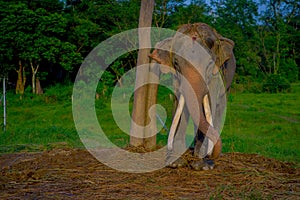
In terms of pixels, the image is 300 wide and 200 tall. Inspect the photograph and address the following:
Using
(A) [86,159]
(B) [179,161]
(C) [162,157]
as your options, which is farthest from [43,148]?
(B) [179,161]

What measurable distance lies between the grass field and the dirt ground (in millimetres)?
1991

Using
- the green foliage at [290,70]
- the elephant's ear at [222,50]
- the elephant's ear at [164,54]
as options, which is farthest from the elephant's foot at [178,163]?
the green foliage at [290,70]

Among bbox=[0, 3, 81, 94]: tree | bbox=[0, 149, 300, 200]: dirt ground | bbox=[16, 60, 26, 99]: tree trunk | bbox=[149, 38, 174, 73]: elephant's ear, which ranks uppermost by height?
bbox=[0, 3, 81, 94]: tree

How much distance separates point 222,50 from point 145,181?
2.19 m

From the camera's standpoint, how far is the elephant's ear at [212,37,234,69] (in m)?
5.96

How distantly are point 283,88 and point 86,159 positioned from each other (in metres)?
18.7

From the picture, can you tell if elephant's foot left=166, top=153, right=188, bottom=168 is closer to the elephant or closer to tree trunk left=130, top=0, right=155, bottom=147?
the elephant

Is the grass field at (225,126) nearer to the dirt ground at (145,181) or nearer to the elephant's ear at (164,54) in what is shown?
the dirt ground at (145,181)

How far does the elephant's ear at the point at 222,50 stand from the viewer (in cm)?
596

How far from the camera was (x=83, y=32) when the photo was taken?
23.1 meters

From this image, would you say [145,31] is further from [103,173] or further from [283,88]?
[283,88]

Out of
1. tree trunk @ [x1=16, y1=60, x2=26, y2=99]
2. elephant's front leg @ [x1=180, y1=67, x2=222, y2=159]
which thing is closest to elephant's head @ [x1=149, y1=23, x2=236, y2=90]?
elephant's front leg @ [x1=180, y1=67, x2=222, y2=159]

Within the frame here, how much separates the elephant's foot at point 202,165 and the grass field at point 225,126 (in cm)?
235

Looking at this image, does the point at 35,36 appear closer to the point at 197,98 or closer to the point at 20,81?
the point at 20,81
